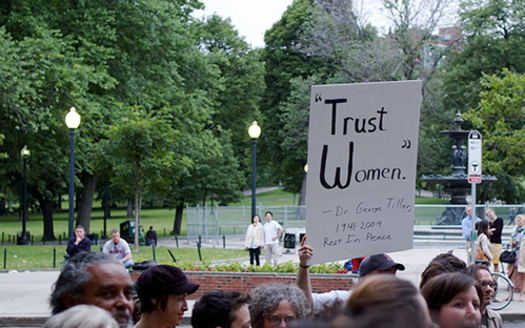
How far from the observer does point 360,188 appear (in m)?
5.18

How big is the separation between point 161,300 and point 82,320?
1.68 meters

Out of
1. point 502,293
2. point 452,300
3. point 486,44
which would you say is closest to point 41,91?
point 502,293

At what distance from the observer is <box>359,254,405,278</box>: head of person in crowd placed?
193 inches

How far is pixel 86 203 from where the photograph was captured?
34719 mm

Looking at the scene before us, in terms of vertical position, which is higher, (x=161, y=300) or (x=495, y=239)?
(x=161, y=300)

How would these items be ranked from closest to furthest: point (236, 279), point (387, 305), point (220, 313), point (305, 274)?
point (387, 305) < point (220, 313) < point (305, 274) < point (236, 279)

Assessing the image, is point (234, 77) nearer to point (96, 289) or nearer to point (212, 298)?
point (212, 298)

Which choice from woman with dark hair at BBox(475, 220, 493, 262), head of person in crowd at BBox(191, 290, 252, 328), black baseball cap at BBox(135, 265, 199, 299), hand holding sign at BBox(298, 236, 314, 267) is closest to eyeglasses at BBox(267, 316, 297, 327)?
head of person in crowd at BBox(191, 290, 252, 328)

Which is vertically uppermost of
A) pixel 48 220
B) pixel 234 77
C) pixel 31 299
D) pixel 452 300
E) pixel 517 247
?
pixel 234 77

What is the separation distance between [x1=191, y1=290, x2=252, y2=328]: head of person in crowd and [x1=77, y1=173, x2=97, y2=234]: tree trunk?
101ft

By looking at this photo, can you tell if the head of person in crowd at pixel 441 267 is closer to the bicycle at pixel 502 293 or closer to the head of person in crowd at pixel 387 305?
the head of person in crowd at pixel 387 305

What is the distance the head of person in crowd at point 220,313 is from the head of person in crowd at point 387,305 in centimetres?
229

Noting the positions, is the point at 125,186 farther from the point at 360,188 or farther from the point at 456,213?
the point at 360,188

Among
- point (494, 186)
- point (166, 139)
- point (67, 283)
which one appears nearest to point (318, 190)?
point (67, 283)
